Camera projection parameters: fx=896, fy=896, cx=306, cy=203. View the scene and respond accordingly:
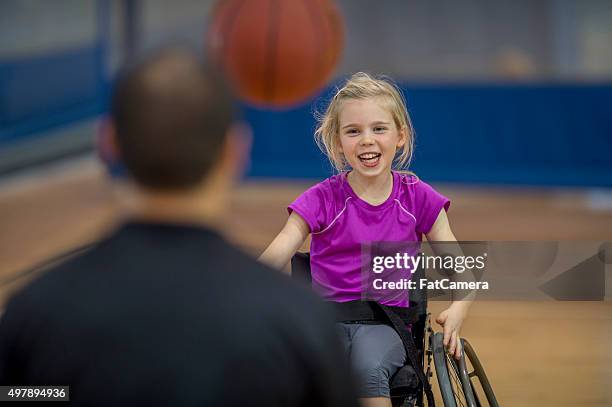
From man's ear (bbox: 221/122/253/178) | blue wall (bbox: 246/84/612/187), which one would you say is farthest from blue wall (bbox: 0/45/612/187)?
man's ear (bbox: 221/122/253/178)

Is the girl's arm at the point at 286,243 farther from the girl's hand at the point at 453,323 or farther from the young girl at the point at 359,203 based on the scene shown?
the girl's hand at the point at 453,323

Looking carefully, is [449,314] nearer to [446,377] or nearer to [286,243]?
[446,377]

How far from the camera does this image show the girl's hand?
224 centimetres

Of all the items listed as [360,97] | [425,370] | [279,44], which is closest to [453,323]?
[425,370]

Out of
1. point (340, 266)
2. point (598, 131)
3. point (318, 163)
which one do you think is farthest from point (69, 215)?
point (340, 266)

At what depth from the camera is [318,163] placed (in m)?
8.70

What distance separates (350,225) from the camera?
2.48m

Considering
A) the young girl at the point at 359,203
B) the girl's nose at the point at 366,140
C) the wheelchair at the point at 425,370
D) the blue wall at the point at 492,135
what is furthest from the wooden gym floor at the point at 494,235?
the girl's nose at the point at 366,140

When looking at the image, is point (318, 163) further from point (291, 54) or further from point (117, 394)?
point (117, 394)

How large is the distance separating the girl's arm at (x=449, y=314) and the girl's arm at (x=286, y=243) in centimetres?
36

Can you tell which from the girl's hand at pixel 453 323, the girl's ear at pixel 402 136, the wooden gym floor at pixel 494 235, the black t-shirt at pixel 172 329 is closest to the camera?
the black t-shirt at pixel 172 329

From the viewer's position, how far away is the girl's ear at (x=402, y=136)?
2.55 metres

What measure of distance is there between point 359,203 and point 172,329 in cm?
152

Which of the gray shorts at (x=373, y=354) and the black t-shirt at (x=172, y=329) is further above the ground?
the black t-shirt at (x=172, y=329)
